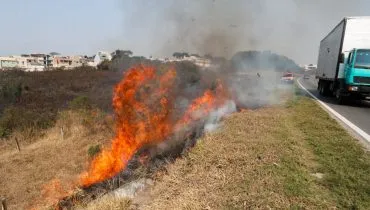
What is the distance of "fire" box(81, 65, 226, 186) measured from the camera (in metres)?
10.2

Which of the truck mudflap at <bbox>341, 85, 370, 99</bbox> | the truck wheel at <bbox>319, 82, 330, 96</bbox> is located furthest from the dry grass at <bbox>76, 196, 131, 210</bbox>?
the truck wheel at <bbox>319, 82, 330, 96</bbox>

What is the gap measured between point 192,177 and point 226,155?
1138mm

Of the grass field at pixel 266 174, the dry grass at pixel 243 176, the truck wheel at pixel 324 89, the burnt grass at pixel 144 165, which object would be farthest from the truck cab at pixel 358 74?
the burnt grass at pixel 144 165

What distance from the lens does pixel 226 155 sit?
6.74m

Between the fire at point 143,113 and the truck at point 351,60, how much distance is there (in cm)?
633

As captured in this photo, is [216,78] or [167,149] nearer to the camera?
[167,149]

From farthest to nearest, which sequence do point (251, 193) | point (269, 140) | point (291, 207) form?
point (269, 140) → point (251, 193) → point (291, 207)

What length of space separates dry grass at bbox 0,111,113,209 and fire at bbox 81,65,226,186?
1524 millimetres

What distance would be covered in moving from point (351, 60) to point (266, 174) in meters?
11.9

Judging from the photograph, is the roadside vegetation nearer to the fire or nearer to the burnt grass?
the fire

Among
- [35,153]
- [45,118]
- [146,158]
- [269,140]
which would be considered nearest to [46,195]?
[146,158]

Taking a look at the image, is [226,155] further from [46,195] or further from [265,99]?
[265,99]

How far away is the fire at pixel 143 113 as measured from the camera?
402 inches

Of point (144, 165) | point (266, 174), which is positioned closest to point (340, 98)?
point (144, 165)
